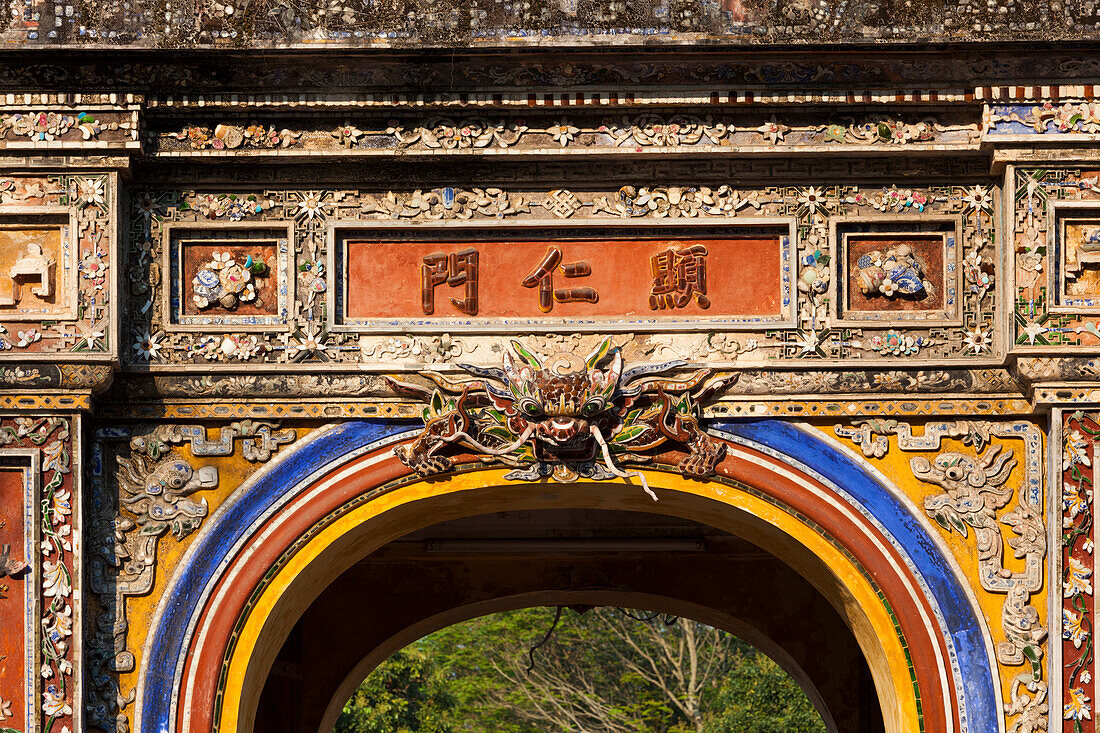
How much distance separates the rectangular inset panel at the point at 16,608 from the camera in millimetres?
7258

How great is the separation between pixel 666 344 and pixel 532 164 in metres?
1.04

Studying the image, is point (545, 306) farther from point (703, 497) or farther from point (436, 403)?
point (703, 497)

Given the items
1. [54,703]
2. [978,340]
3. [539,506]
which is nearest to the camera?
[54,703]

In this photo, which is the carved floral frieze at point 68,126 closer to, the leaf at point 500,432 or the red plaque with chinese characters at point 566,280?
the red plaque with chinese characters at point 566,280

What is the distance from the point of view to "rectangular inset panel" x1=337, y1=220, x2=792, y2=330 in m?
7.75

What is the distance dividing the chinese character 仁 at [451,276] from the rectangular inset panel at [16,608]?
194 cm

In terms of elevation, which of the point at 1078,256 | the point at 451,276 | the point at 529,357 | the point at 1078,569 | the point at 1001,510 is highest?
the point at 451,276

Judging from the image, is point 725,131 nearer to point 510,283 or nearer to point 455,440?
point 510,283

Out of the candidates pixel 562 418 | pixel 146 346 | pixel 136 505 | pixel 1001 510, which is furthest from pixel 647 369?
pixel 136 505

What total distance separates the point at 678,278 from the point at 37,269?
114 inches

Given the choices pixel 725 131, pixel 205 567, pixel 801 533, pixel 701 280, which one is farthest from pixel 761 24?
pixel 205 567

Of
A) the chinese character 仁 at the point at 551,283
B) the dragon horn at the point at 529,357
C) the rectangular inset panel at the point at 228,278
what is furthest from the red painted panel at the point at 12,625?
the chinese character 仁 at the point at 551,283

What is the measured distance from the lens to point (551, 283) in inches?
307

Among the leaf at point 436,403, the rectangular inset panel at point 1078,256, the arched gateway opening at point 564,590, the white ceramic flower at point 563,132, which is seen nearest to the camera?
the rectangular inset panel at point 1078,256
